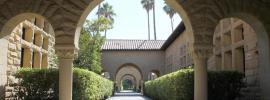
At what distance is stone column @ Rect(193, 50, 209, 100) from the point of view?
10984 mm

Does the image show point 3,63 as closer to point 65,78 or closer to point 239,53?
point 65,78

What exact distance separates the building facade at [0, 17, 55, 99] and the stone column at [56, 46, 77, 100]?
7.81 ft

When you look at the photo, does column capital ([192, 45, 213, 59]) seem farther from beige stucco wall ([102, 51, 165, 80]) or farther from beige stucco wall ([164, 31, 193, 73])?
beige stucco wall ([102, 51, 165, 80])

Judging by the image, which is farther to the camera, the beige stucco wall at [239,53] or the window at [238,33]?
the window at [238,33]

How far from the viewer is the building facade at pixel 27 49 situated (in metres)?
12.9

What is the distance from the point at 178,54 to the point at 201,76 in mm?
21867

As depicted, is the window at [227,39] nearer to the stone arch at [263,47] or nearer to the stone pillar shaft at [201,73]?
the stone arch at [263,47]

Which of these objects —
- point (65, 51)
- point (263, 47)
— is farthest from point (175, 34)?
point (65, 51)

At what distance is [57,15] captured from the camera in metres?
10.9

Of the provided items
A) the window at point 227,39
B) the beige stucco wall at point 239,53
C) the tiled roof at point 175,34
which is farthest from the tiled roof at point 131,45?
the window at point 227,39

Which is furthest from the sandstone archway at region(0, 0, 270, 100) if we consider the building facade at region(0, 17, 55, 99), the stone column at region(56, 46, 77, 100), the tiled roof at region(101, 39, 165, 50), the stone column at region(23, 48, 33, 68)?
the tiled roof at region(101, 39, 165, 50)

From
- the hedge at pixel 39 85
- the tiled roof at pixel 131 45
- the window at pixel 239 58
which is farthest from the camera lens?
the tiled roof at pixel 131 45

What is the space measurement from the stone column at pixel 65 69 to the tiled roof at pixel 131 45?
3230 cm

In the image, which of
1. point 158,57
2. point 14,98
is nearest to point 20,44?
point 14,98
